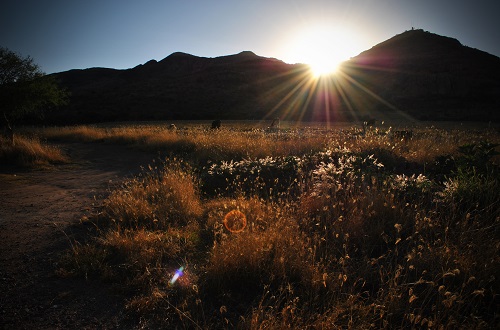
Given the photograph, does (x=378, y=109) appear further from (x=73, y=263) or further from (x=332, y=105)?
(x=73, y=263)

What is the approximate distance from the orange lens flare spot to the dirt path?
5.64 ft

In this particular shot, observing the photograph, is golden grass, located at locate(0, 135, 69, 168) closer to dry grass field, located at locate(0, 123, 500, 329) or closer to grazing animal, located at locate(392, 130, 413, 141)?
dry grass field, located at locate(0, 123, 500, 329)

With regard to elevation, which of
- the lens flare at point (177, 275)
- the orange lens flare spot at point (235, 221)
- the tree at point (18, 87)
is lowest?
the lens flare at point (177, 275)

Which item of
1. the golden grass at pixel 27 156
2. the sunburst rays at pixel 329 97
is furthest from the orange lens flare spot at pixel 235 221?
the sunburst rays at pixel 329 97

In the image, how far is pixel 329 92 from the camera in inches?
2675

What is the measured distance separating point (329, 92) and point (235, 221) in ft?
229

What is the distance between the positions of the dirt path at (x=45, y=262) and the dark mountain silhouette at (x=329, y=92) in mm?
38818

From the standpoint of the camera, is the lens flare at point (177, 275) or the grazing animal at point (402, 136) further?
the grazing animal at point (402, 136)

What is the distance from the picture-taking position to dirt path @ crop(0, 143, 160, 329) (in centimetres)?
253

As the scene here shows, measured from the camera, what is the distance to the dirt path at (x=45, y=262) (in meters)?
2.53

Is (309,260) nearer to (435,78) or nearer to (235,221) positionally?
(235,221)

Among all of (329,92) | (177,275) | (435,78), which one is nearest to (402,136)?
(177,275)

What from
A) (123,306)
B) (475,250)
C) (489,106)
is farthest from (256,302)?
(489,106)

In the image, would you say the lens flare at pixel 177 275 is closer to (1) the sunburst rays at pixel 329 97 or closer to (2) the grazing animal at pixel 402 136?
(2) the grazing animal at pixel 402 136
